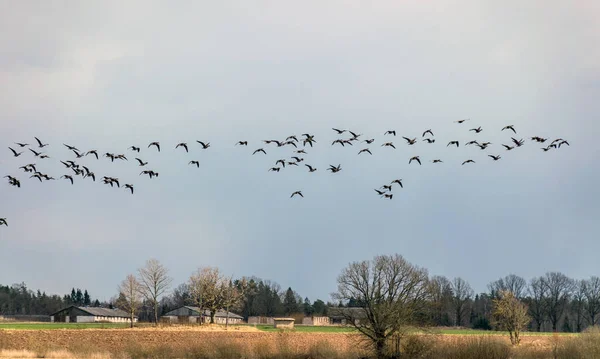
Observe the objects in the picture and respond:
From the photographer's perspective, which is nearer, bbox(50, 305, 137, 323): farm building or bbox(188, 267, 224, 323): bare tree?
bbox(188, 267, 224, 323): bare tree

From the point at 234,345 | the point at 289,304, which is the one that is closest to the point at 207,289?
the point at 234,345

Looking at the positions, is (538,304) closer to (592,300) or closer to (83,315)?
(592,300)

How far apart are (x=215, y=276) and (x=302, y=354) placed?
114 feet

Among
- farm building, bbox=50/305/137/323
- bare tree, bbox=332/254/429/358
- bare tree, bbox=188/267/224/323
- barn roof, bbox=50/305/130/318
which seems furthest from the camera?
barn roof, bbox=50/305/130/318

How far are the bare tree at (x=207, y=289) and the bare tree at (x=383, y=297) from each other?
38.3 meters

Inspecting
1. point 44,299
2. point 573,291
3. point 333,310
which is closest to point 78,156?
point 333,310

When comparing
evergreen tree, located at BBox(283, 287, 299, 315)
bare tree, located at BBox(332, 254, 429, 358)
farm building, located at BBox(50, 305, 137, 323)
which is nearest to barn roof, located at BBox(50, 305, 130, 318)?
farm building, located at BBox(50, 305, 137, 323)

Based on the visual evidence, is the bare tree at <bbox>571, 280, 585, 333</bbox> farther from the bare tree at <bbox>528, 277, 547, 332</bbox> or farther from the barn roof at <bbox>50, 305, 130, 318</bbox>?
the barn roof at <bbox>50, 305, 130, 318</bbox>

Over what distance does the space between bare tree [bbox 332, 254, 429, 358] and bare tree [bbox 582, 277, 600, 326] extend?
88.8 metres

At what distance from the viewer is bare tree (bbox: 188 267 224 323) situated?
10100 centimetres

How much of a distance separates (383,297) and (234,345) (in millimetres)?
16411

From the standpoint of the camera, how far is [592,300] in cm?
14412

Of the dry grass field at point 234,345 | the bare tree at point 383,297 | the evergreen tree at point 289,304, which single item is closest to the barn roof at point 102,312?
the evergreen tree at point 289,304

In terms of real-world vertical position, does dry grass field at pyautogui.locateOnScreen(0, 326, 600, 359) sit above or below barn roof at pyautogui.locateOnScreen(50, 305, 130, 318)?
below
